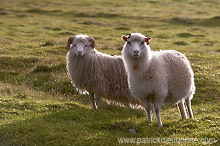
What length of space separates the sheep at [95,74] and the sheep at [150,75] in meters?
2.33

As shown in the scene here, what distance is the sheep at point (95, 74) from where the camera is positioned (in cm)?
1254

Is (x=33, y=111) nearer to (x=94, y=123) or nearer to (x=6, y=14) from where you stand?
(x=94, y=123)

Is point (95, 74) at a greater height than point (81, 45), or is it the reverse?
point (81, 45)

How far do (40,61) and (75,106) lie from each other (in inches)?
303

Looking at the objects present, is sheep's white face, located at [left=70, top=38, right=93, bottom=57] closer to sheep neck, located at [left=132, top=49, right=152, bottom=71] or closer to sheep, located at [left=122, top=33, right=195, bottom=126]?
sheep, located at [left=122, top=33, right=195, bottom=126]

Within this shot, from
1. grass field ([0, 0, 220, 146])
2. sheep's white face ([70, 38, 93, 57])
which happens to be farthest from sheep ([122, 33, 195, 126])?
sheep's white face ([70, 38, 93, 57])

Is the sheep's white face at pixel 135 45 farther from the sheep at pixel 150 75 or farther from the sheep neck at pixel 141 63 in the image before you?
the sheep neck at pixel 141 63

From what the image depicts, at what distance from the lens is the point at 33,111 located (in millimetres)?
11531

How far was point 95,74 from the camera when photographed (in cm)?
1259

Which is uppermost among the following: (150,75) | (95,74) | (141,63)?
(141,63)

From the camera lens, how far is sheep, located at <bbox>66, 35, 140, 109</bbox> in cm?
1254

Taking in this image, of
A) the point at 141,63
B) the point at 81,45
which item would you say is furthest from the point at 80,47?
the point at 141,63

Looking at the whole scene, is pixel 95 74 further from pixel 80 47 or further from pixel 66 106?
pixel 66 106

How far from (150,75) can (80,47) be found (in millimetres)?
3243
